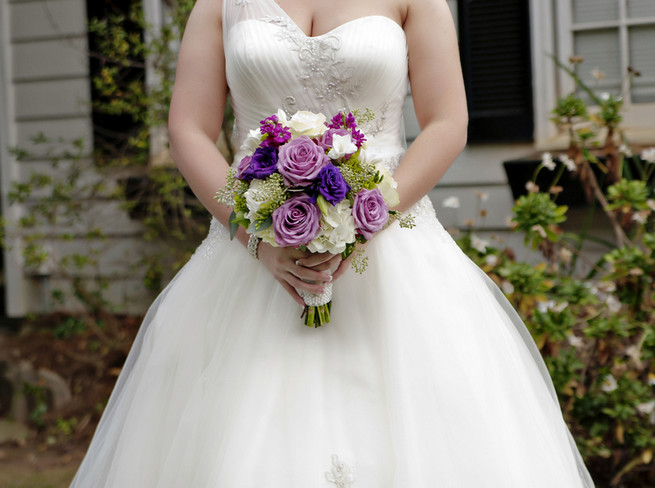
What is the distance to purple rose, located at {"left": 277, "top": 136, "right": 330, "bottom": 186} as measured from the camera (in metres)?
1.50

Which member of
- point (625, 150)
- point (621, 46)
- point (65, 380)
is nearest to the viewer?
point (625, 150)

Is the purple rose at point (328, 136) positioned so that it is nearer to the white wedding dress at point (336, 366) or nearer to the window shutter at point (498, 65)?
the white wedding dress at point (336, 366)

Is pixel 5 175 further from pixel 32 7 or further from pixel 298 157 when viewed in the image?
pixel 298 157

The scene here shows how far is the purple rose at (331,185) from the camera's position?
1508 millimetres

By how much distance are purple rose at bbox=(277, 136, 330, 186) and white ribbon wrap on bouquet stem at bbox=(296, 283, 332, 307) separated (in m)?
0.34

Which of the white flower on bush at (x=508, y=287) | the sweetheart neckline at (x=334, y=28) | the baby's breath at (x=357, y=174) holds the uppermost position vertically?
the sweetheart neckline at (x=334, y=28)

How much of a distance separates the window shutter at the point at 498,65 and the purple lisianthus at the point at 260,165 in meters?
2.97

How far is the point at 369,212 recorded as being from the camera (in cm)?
154

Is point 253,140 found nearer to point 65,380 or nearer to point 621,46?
point 621,46

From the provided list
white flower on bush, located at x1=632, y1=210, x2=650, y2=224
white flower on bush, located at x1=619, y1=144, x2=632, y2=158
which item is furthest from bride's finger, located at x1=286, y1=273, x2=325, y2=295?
white flower on bush, located at x1=619, y1=144, x2=632, y2=158

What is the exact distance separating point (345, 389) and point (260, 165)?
23.4 inches

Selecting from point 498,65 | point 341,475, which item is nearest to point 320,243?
point 341,475

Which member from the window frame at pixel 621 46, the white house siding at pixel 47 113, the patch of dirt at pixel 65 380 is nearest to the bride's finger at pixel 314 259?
the patch of dirt at pixel 65 380

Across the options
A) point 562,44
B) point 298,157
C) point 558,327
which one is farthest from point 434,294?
point 562,44
